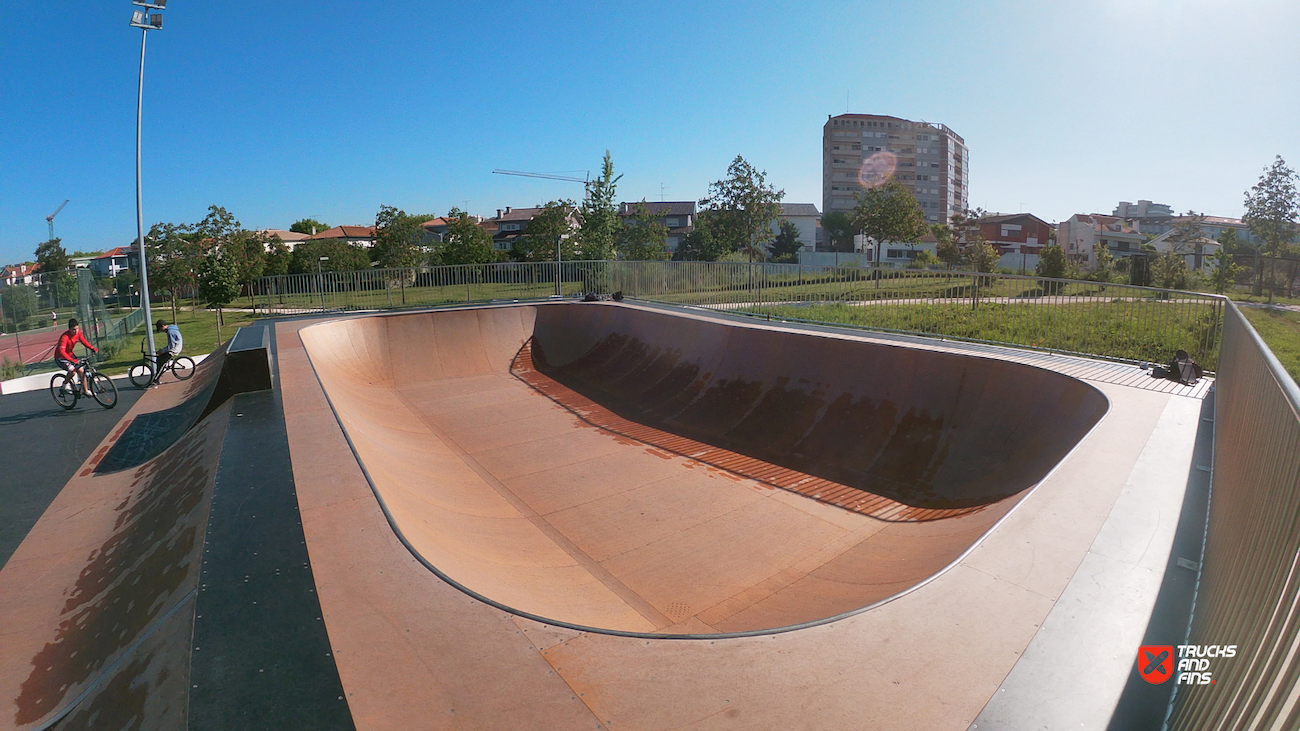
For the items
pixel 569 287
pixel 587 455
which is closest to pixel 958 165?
pixel 569 287

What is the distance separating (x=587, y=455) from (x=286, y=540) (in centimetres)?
548

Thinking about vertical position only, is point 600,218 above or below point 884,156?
below

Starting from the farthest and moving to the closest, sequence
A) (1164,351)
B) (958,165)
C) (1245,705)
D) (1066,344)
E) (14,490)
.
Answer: (958,165), (1066,344), (1164,351), (14,490), (1245,705)

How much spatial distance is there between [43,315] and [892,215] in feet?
142

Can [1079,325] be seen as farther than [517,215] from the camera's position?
No

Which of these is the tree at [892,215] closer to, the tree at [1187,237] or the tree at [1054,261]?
the tree at [1054,261]

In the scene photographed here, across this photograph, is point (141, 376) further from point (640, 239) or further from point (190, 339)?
point (640, 239)

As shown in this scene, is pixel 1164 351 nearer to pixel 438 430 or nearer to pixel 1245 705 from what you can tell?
pixel 1245 705

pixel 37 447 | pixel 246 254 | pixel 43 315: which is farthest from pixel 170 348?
pixel 246 254

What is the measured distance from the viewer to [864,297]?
1302 cm

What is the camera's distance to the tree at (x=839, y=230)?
3273 inches

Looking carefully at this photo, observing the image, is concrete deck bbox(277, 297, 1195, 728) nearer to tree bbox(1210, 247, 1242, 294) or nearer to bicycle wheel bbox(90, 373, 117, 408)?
bicycle wheel bbox(90, 373, 117, 408)

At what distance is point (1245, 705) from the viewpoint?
1765 millimetres

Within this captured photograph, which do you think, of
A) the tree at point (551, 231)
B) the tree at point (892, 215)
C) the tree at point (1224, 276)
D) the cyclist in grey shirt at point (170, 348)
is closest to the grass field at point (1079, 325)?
the tree at point (1224, 276)
